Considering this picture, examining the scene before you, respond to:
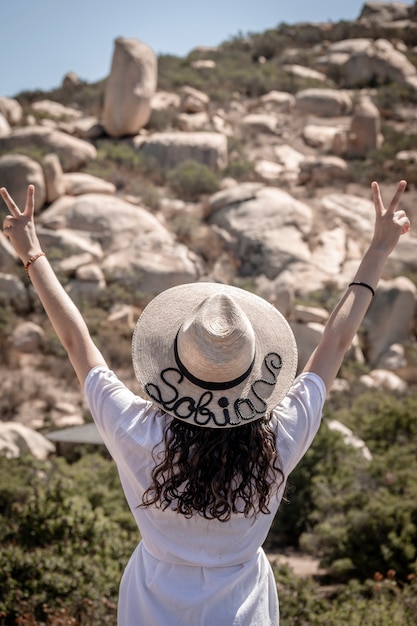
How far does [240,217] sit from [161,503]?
16.5 metres

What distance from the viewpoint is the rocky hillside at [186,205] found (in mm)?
13938

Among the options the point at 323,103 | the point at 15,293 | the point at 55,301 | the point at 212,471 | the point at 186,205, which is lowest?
the point at 15,293

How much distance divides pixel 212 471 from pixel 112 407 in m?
0.35

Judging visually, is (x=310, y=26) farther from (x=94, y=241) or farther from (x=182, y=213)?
(x=94, y=241)

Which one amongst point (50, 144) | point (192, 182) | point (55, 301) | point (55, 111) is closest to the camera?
point (55, 301)

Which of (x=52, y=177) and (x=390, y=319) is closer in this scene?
(x=390, y=319)

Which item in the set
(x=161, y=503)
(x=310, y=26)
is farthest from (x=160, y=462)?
(x=310, y=26)

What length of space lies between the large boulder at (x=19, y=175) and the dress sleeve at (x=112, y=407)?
48.9ft

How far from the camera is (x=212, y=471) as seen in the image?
1654 mm

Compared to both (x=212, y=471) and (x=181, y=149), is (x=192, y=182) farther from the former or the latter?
(x=212, y=471)

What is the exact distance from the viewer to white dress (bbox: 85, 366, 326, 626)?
1.69 metres

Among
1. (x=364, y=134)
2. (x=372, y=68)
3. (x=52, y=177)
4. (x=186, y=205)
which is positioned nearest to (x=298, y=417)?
(x=52, y=177)

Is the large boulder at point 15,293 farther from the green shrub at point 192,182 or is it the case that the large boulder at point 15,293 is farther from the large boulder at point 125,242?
the green shrub at point 192,182

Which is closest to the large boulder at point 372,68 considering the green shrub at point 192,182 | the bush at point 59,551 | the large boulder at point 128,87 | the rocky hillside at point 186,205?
the rocky hillside at point 186,205
